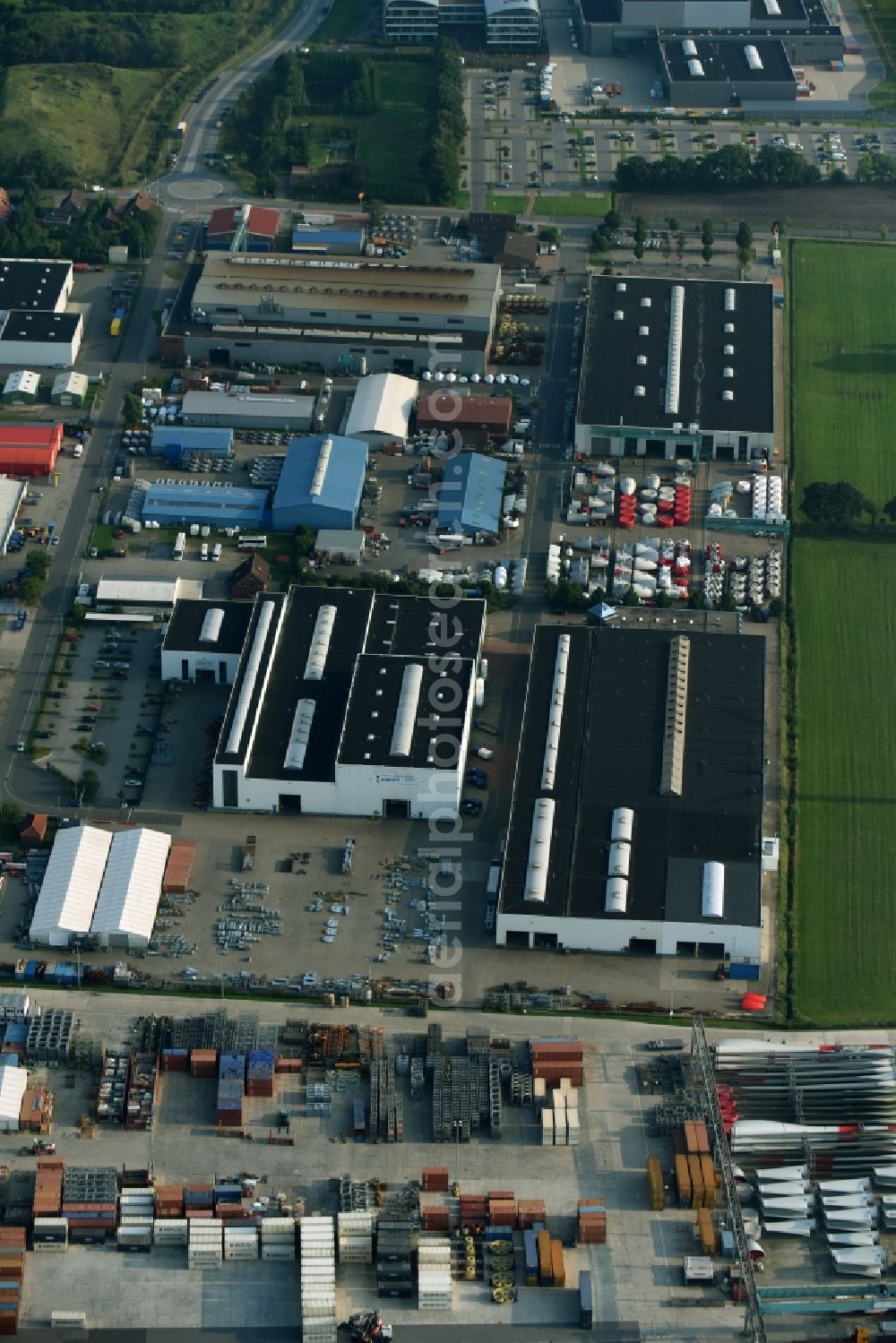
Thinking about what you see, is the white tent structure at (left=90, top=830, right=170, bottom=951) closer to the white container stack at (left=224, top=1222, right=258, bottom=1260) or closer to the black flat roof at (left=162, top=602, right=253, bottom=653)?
the black flat roof at (left=162, top=602, right=253, bottom=653)

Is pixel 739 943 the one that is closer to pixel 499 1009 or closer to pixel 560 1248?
pixel 499 1009

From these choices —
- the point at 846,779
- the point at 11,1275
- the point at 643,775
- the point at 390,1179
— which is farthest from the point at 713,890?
the point at 11,1275

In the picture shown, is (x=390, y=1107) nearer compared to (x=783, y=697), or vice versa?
(x=390, y=1107)

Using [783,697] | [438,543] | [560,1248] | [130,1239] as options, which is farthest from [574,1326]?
[438,543]

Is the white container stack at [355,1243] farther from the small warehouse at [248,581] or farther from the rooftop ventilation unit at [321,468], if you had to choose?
the rooftop ventilation unit at [321,468]

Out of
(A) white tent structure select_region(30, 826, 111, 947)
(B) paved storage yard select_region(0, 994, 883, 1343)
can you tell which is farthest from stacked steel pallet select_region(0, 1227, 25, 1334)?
(A) white tent structure select_region(30, 826, 111, 947)

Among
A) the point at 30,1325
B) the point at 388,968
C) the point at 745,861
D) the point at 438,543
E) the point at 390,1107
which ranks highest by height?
the point at 438,543

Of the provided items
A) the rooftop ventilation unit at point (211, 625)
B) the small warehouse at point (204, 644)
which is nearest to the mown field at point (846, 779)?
the small warehouse at point (204, 644)
